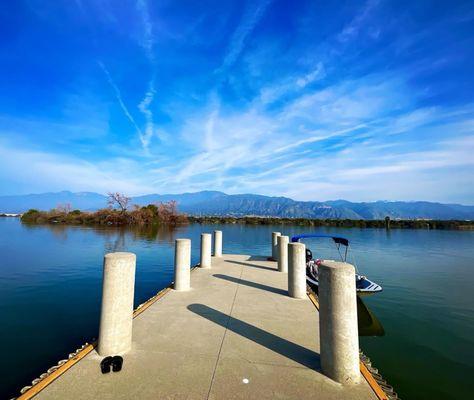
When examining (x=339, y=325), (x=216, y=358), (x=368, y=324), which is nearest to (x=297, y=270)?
(x=339, y=325)

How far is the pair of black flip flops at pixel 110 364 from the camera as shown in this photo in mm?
4289

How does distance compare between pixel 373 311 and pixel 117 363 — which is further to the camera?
pixel 373 311

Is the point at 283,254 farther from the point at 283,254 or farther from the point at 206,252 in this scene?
the point at 206,252

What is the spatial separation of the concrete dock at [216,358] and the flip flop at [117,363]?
7cm

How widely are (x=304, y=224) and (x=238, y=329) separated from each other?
108 meters

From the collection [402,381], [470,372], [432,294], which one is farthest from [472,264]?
[402,381]

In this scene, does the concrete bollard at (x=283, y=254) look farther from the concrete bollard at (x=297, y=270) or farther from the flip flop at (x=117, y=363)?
the flip flop at (x=117, y=363)

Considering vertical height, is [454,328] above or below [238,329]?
below

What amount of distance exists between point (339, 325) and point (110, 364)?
3.85 metres

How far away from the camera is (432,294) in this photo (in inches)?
616

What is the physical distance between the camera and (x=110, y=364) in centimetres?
436

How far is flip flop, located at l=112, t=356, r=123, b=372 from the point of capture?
432cm

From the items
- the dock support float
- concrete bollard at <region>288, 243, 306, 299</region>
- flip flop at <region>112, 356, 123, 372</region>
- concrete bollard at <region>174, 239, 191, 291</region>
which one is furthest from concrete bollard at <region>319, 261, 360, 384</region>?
the dock support float

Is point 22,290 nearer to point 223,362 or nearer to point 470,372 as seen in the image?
point 223,362
